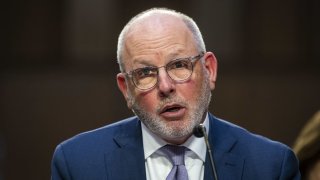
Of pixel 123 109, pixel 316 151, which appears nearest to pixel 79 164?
pixel 316 151

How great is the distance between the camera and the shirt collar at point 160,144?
2617 mm

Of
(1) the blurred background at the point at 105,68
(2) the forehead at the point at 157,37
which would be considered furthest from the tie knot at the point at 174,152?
(1) the blurred background at the point at 105,68

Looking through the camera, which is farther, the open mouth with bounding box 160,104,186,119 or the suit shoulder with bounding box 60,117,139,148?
the suit shoulder with bounding box 60,117,139,148

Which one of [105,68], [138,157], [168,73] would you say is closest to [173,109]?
[168,73]

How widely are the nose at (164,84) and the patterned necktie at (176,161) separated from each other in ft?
0.82

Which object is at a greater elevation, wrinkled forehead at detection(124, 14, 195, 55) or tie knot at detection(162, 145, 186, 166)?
wrinkled forehead at detection(124, 14, 195, 55)

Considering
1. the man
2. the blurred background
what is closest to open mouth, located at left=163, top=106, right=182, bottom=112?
the man

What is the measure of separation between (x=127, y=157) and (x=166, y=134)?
24 centimetres

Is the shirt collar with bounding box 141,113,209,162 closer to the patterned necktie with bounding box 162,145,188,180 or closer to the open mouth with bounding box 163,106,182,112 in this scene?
the patterned necktie with bounding box 162,145,188,180

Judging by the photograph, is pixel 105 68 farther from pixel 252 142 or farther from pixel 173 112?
pixel 173 112

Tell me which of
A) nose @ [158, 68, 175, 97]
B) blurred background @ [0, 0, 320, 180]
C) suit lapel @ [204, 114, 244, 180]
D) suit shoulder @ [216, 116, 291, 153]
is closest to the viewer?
nose @ [158, 68, 175, 97]

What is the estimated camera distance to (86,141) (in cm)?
276

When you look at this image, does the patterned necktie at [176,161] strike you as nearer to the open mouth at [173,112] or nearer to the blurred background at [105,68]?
the open mouth at [173,112]

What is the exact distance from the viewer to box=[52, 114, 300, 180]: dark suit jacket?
260 centimetres
